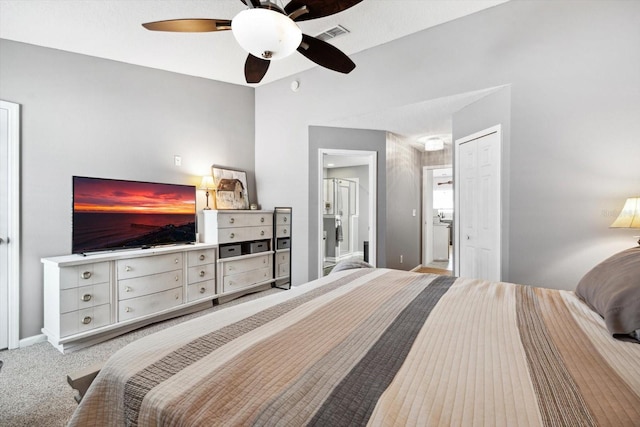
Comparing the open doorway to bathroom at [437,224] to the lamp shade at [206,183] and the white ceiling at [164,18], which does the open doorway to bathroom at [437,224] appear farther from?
the lamp shade at [206,183]

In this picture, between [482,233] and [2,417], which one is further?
[482,233]

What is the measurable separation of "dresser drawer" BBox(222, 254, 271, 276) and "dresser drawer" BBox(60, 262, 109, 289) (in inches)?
50.6

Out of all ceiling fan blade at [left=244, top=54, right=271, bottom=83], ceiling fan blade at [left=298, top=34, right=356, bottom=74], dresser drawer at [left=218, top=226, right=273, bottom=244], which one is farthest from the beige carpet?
ceiling fan blade at [left=298, top=34, right=356, bottom=74]

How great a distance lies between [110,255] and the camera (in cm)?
280

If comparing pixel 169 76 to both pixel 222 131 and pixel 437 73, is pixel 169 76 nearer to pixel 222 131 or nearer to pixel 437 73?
pixel 222 131

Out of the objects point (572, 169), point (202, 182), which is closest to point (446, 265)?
point (572, 169)

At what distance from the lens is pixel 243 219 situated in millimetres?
3982

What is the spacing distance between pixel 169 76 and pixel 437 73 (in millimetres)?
3139

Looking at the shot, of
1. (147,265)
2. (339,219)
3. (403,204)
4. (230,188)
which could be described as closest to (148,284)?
(147,265)

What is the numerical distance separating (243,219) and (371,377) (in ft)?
11.1

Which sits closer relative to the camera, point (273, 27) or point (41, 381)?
point (273, 27)

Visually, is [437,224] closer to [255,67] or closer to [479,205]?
[479,205]

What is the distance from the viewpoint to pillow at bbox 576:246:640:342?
1.04m

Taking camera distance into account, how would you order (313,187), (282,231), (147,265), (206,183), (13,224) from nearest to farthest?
(13,224) < (147,265) < (206,183) < (313,187) < (282,231)
